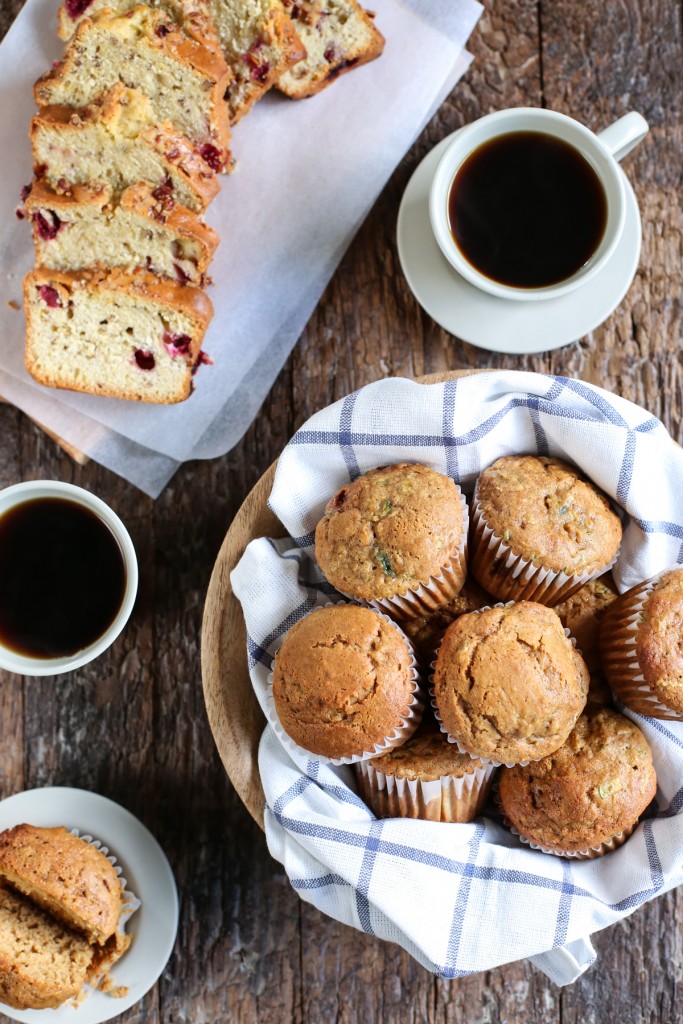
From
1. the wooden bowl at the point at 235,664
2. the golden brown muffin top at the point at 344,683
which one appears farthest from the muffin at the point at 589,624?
the wooden bowl at the point at 235,664

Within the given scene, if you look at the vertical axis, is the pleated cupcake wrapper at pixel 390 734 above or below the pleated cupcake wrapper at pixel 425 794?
above

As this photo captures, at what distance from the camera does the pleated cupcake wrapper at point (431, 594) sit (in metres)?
1.47

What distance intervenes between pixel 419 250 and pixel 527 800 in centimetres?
109

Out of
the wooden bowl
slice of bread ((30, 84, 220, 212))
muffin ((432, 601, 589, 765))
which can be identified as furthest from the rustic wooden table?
muffin ((432, 601, 589, 765))

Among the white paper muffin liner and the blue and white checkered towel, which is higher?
the blue and white checkered towel

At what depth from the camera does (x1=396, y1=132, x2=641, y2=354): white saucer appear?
1.83m

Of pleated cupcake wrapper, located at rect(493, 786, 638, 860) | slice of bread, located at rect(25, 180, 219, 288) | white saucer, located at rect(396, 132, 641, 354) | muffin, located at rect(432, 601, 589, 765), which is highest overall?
slice of bread, located at rect(25, 180, 219, 288)

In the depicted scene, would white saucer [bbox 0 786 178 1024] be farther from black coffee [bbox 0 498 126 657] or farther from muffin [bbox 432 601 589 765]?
muffin [bbox 432 601 589 765]

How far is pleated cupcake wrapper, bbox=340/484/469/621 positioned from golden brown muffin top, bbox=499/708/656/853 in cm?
31

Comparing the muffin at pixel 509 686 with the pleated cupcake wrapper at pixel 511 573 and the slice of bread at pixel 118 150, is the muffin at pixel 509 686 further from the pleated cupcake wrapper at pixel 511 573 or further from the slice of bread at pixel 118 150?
the slice of bread at pixel 118 150

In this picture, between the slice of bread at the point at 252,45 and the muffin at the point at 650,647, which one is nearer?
the muffin at the point at 650,647

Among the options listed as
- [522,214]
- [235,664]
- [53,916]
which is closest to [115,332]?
[235,664]

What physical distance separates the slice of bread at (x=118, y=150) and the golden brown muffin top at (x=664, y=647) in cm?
114

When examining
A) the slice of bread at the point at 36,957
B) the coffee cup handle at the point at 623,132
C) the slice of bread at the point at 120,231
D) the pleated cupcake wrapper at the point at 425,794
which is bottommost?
the slice of bread at the point at 36,957
